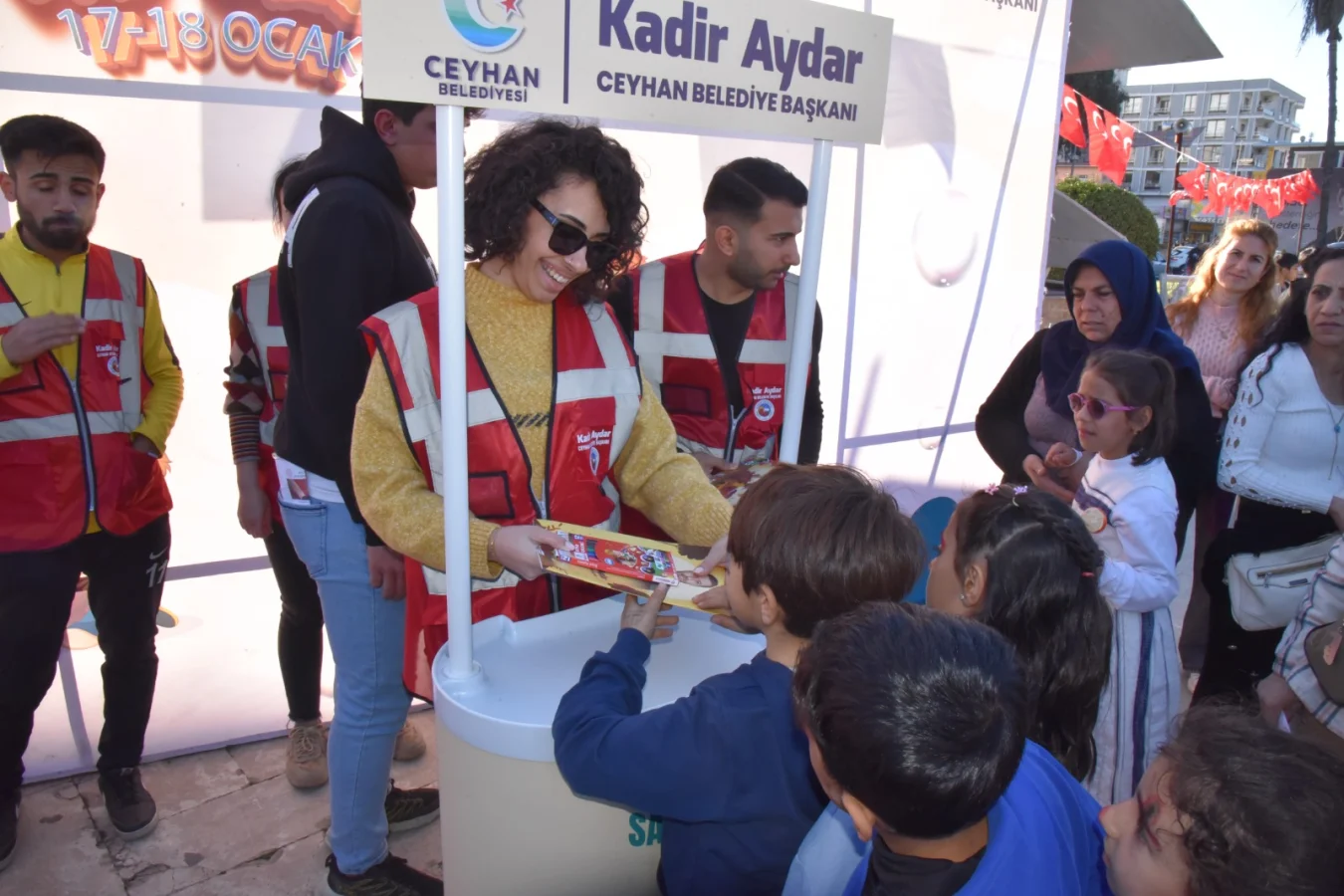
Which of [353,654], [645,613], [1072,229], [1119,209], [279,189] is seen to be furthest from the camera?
[1119,209]

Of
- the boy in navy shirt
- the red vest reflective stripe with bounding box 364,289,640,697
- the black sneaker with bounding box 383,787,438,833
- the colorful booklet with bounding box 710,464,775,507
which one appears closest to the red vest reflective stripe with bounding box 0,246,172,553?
the black sneaker with bounding box 383,787,438,833

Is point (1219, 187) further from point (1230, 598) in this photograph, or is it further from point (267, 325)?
point (267, 325)

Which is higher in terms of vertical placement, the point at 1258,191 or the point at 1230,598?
the point at 1258,191

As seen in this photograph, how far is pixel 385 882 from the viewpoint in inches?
80.0

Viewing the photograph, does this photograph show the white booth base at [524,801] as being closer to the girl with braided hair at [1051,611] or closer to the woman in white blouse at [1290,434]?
the girl with braided hair at [1051,611]

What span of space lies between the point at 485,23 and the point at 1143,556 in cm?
189

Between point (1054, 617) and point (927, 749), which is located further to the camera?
point (1054, 617)

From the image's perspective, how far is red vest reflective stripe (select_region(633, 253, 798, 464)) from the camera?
7.87 feet

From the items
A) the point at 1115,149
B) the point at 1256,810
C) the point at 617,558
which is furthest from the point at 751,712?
the point at 1115,149

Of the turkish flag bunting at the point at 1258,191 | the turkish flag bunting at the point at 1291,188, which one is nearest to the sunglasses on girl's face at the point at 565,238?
the turkish flag bunting at the point at 1258,191

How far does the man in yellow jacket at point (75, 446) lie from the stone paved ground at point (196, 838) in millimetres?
88

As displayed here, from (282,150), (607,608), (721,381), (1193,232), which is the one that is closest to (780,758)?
(607,608)

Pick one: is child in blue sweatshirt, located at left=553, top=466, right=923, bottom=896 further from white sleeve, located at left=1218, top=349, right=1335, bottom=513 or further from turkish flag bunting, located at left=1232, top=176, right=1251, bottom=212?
turkish flag bunting, located at left=1232, top=176, right=1251, bottom=212

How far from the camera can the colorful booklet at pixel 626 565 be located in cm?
136
